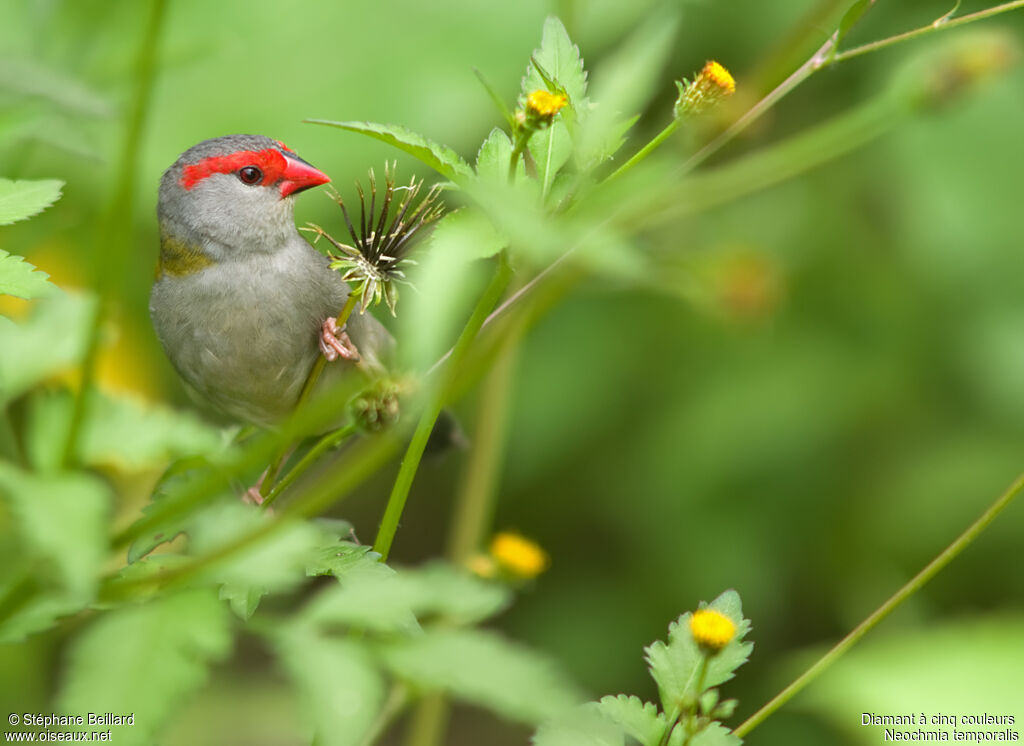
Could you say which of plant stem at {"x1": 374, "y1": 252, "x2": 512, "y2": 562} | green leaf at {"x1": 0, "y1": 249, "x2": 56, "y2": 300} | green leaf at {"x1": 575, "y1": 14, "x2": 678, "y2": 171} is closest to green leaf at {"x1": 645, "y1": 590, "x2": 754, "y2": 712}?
plant stem at {"x1": 374, "y1": 252, "x2": 512, "y2": 562}

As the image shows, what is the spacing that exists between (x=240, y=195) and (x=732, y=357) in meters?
1.85

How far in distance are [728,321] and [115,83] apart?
217 cm

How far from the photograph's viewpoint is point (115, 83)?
2.62 metres

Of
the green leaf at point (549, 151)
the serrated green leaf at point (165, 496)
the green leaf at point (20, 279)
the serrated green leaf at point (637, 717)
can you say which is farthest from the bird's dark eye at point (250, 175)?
the serrated green leaf at point (637, 717)

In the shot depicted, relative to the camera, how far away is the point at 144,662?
34.9 inches

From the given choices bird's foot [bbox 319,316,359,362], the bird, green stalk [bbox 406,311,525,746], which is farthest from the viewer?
green stalk [bbox 406,311,525,746]

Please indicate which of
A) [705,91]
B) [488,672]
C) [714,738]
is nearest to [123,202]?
[488,672]

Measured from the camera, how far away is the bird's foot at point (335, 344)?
6.20 ft

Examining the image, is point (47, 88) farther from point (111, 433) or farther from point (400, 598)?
point (400, 598)

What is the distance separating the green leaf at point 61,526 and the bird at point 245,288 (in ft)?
3.67

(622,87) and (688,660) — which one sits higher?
(622,87)

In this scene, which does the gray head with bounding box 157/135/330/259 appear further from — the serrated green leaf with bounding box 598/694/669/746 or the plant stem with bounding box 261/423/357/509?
the serrated green leaf with bounding box 598/694/669/746

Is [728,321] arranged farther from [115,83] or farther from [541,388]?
[541,388]

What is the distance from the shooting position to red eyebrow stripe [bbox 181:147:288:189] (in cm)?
232
